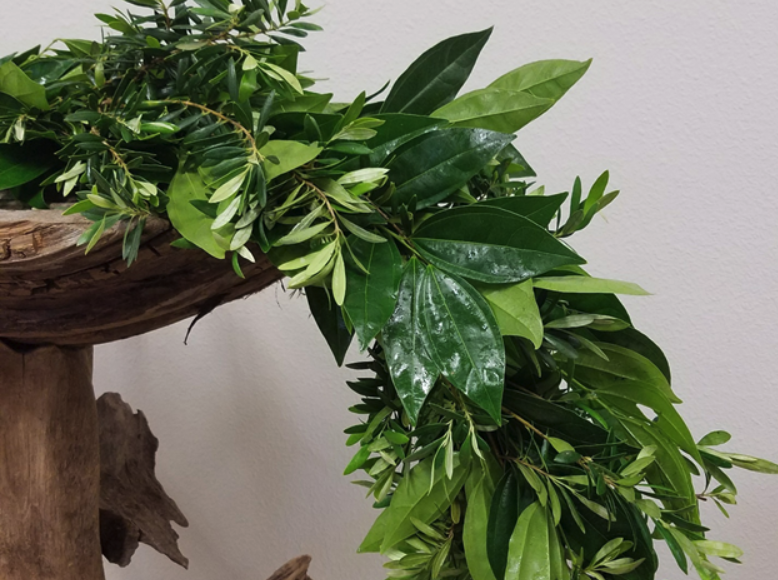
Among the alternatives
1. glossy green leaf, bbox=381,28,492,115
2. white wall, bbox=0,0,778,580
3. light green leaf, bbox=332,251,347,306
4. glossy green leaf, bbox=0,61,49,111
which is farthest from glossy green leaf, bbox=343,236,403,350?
white wall, bbox=0,0,778,580

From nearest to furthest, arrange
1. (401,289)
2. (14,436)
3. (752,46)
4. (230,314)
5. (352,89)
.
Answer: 1. (401,289)
2. (14,436)
3. (752,46)
4. (352,89)
5. (230,314)

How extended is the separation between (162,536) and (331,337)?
1.49ft

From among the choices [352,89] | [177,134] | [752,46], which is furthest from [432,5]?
[177,134]

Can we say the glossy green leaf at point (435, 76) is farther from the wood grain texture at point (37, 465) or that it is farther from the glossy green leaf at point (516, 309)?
the wood grain texture at point (37, 465)

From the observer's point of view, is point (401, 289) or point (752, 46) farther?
point (752, 46)

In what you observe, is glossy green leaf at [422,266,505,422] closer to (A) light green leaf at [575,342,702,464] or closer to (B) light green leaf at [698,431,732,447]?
(A) light green leaf at [575,342,702,464]

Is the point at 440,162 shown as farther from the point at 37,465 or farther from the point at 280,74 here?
the point at 37,465

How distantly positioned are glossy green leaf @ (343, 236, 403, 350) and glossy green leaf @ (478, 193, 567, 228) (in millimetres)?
67

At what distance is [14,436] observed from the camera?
1.75ft

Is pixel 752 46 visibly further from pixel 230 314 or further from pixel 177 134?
pixel 230 314

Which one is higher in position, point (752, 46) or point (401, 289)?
point (752, 46)

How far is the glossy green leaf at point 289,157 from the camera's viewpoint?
1.13ft

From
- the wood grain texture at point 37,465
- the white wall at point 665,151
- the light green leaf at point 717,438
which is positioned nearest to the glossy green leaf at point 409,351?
the light green leaf at point 717,438

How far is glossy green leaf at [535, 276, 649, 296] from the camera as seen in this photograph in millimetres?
373
